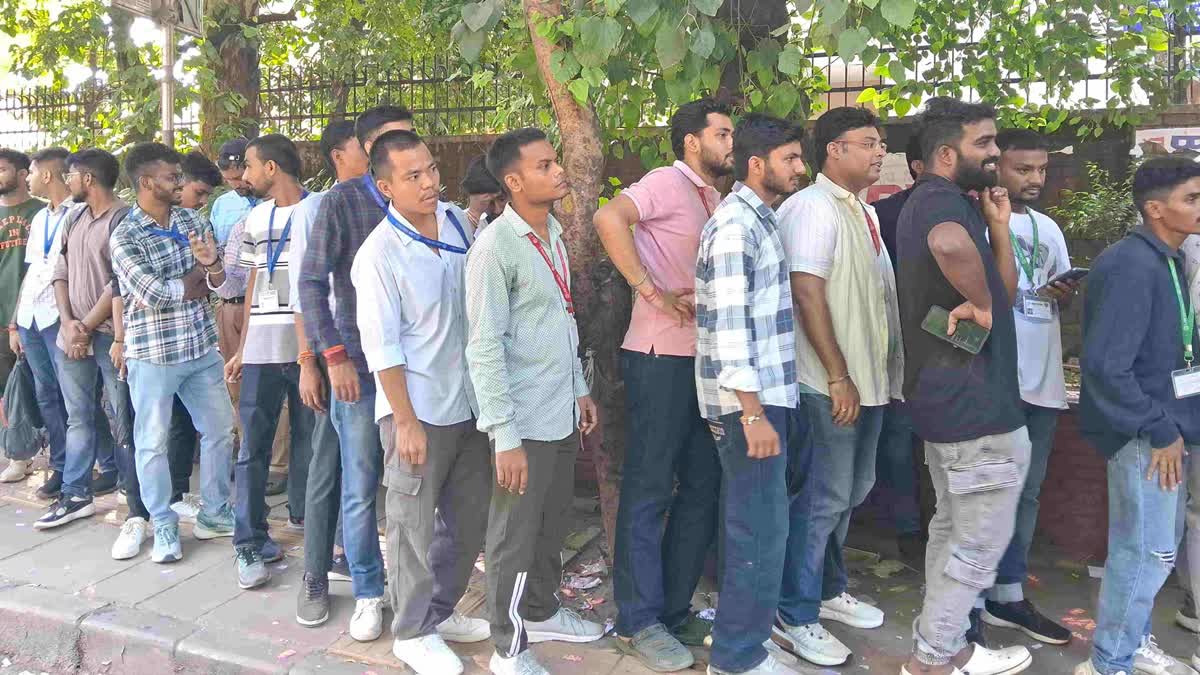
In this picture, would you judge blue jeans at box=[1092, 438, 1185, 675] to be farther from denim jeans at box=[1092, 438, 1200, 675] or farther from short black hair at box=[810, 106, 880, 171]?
short black hair at box=[810, 106, 880, 171]

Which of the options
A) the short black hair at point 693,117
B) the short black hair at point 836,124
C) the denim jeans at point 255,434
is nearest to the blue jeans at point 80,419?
the denim jeans at point 255,434

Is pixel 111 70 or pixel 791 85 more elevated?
pixel 111 70

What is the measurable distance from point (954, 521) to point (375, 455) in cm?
221

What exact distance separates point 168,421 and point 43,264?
5.03ft

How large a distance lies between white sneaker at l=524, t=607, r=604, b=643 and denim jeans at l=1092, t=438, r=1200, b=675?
1.85 metres

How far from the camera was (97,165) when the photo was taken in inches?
201

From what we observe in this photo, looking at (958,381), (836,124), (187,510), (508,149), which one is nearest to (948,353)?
(958,381)

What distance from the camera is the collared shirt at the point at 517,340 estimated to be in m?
A: 3.24

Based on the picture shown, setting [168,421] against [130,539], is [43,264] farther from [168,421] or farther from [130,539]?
[130,539]

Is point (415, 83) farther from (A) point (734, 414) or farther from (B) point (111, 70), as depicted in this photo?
(A) point (734, 414)

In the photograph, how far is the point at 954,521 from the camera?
329 cm

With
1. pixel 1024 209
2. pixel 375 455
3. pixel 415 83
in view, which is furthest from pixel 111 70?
pixel 1024 209

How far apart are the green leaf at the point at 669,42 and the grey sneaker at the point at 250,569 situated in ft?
9.41

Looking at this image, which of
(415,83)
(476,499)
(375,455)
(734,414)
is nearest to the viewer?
(734,414)
